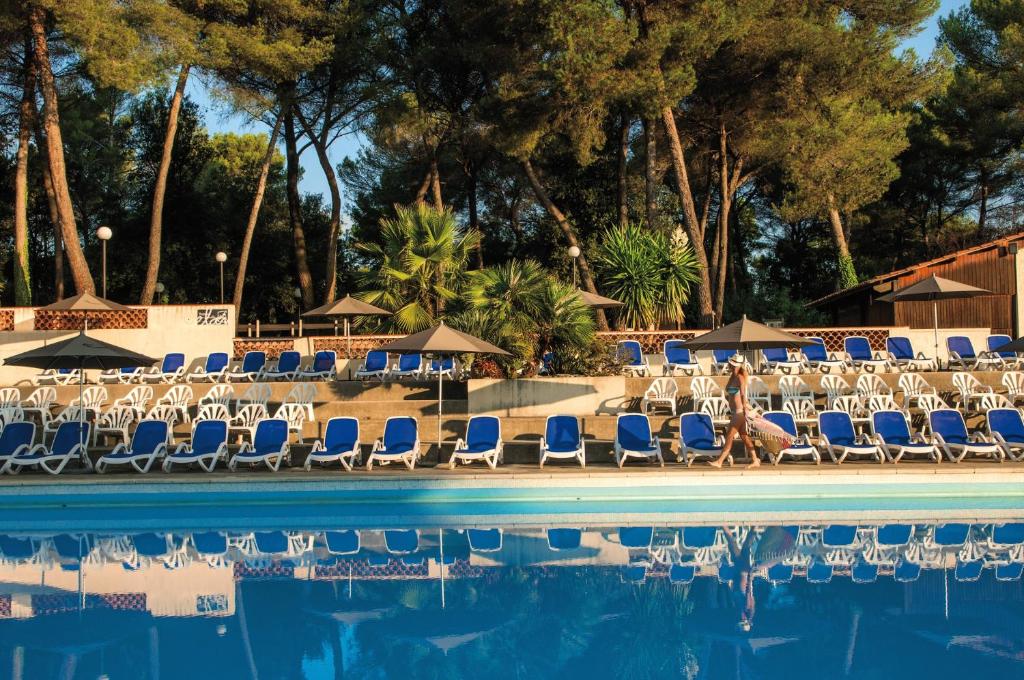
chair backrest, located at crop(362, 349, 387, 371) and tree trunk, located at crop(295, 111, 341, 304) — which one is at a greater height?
tree trunk, located at crop(295, 111, 341, 304)

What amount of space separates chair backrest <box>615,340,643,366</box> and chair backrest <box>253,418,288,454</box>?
6.63 metres

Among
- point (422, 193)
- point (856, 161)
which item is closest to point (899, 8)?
point (856, 161)

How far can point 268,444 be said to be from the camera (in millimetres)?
12195

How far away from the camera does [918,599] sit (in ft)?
23.6

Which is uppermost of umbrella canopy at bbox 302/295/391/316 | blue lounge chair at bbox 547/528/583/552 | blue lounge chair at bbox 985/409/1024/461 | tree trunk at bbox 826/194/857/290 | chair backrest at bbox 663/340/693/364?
tree trunk at bbox 826/194/857/290

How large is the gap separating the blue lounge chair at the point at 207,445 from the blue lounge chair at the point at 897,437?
345 inches

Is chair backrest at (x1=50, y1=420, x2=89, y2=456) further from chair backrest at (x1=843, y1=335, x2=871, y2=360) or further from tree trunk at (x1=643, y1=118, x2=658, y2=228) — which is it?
tree trunk at (x1=643, y1=118, x2=658, y2=228)

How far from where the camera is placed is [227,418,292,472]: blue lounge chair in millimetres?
12086

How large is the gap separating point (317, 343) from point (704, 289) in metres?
8.96

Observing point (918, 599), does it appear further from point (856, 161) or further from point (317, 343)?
point (856, 161)

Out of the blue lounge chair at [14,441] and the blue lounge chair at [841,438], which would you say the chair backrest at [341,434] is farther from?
the blue lounge chair at [841,438]

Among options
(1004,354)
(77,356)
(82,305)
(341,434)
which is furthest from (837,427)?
(82,305)

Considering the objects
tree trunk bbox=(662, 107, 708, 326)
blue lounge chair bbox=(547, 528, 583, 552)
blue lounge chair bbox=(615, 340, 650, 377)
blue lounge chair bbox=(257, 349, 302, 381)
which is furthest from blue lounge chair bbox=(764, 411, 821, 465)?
blue lounge chair bbox=(257, 349, 302, 381)

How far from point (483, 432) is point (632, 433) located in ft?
6.68
